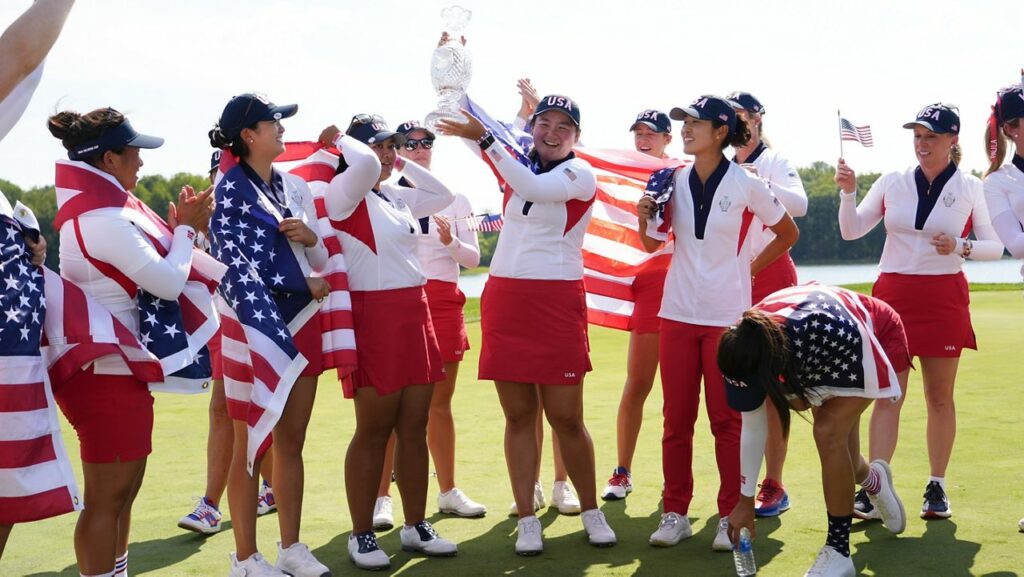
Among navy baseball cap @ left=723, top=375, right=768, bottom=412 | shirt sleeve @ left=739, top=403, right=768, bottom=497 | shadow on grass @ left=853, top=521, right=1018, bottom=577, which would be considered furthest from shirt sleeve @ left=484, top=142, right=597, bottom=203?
shadow on grass @ left=853, top=521, right=1018, bottom=577

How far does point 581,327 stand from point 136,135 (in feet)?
7.61

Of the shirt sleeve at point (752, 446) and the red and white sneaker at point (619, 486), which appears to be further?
the red and white sneaker at point (619, 486)

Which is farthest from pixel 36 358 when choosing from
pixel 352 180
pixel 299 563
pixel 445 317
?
pixel 445 317

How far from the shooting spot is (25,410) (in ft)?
12.1

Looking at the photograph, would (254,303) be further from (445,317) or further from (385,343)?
(445,317)

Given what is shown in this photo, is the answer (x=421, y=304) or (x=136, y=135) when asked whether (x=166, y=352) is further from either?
(x=421, y=304)

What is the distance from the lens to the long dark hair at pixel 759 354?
13.9 feet

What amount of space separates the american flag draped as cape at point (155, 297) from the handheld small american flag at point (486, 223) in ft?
7.71

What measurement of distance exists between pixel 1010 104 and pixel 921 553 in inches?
87.9

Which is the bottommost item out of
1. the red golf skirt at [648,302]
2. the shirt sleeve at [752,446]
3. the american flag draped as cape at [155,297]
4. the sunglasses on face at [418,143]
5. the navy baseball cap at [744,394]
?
the shirt sleeve at [752,446]

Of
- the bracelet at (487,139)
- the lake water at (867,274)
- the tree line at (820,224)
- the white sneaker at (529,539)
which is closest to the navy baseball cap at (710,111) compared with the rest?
the bracelet at (487,139)

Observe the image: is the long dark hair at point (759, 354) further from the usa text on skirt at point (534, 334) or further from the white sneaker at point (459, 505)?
the white sneaker at point (459, 505)

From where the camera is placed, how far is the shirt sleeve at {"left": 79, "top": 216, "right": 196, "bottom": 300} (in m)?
3.99

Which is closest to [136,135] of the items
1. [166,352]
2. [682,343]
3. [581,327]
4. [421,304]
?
[166,352]
